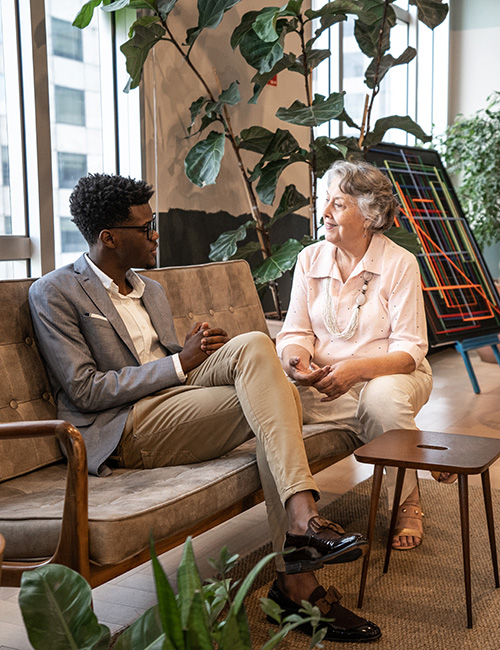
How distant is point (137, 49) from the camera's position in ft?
10.8

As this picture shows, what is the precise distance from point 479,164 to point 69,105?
4.59 meters

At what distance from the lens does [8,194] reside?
10.2 ft

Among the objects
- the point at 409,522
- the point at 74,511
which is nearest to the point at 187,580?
the point at 74,511

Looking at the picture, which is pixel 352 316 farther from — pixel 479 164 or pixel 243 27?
pixel 479 164

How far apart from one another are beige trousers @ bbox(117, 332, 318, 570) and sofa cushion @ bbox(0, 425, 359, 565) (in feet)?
0.16

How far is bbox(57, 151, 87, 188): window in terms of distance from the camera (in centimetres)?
335

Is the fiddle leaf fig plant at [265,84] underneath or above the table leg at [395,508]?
above

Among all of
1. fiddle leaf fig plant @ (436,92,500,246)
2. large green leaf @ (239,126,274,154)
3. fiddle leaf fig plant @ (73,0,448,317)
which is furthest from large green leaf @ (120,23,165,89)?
fiddle leaf fig plant @ (436,92,500,246)

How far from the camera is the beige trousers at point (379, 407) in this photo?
251 cm

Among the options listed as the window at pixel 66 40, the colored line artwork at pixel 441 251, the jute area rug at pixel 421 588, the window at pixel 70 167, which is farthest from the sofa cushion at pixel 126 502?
the colored line artwork at pixel 441 251

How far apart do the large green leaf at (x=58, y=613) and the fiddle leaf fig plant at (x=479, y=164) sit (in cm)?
644

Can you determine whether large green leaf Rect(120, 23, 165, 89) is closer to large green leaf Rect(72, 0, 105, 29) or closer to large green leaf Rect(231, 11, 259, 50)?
large green leaf Rect(72, 0, 105, 29)

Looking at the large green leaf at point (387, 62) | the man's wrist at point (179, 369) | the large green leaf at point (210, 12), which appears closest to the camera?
the man's wrist at point (179, 369)

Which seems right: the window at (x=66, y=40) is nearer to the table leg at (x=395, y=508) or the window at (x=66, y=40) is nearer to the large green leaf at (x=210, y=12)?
the large green leaf at (x=210, y=12)
